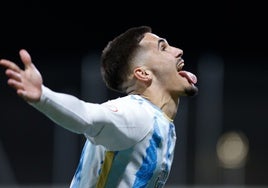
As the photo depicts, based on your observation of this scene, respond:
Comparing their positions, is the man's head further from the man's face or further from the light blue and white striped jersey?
the light blue and white striped jersey

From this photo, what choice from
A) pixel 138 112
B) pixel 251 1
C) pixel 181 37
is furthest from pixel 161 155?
pixel 251 1

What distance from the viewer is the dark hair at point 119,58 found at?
14.0ft

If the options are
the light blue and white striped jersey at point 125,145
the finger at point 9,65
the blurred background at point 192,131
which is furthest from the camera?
the blurred background at point 192,131

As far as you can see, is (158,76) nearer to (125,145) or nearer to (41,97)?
(125,145)

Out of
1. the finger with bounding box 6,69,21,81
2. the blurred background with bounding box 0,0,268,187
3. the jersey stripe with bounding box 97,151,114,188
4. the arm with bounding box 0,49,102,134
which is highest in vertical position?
the finger with bounding box 6,69,21,81

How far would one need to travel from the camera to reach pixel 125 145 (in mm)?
3803

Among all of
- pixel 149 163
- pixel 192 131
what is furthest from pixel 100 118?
pixel 192 131

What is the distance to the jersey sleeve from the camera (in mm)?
3359

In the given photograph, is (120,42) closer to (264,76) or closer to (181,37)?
(264,76)

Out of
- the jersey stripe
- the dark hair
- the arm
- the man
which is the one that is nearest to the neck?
the man

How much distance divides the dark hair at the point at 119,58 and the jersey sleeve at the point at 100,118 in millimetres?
304

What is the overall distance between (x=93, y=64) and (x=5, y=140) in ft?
5.12

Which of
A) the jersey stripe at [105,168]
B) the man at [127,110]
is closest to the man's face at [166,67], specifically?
the man at [127,110]

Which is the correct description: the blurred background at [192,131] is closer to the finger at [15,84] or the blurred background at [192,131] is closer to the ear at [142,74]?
the ear at [142,74]
